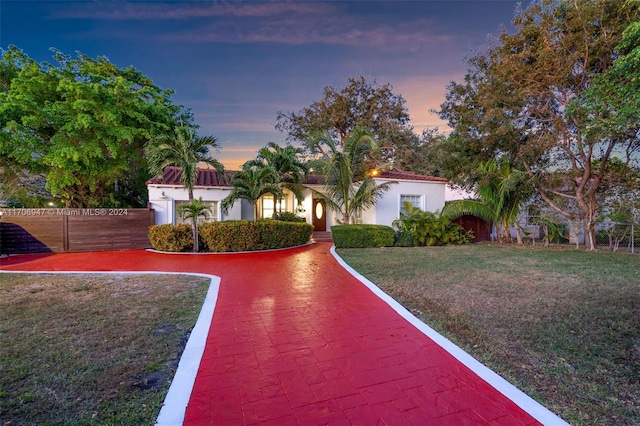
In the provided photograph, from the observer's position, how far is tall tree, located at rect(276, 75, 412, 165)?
2578cm

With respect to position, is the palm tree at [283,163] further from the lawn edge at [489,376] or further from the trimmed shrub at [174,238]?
the lawn edge at [489,376]

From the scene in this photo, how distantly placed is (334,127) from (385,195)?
12.8 meters

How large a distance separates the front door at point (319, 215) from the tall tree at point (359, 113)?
864 cm

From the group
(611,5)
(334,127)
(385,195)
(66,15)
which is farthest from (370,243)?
(334,127)

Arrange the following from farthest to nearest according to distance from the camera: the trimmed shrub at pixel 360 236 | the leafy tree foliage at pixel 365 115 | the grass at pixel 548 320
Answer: the leafy tree foliage at pixel 365 115 < the trimmed shrub at pixel 360 236 < the grass at pixel 548 320

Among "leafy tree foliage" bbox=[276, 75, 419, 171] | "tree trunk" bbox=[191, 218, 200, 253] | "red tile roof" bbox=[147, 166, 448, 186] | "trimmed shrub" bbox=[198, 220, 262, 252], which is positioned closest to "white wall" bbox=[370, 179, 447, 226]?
"red tile roof" bbox=[147, 166, 448, 186]

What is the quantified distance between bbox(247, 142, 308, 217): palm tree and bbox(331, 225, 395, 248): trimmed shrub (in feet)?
8.96

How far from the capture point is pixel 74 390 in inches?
113

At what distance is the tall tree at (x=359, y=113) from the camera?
1015 inches

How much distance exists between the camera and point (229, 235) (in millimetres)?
12367

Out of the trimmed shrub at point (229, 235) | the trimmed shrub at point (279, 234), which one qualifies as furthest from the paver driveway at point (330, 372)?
the trimmed shrub at point (279, 234)

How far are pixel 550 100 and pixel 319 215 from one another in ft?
39.2

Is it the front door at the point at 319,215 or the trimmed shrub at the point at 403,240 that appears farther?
the front door at the point at 319,215

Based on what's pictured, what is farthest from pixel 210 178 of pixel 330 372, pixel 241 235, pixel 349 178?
pixel 330 372
